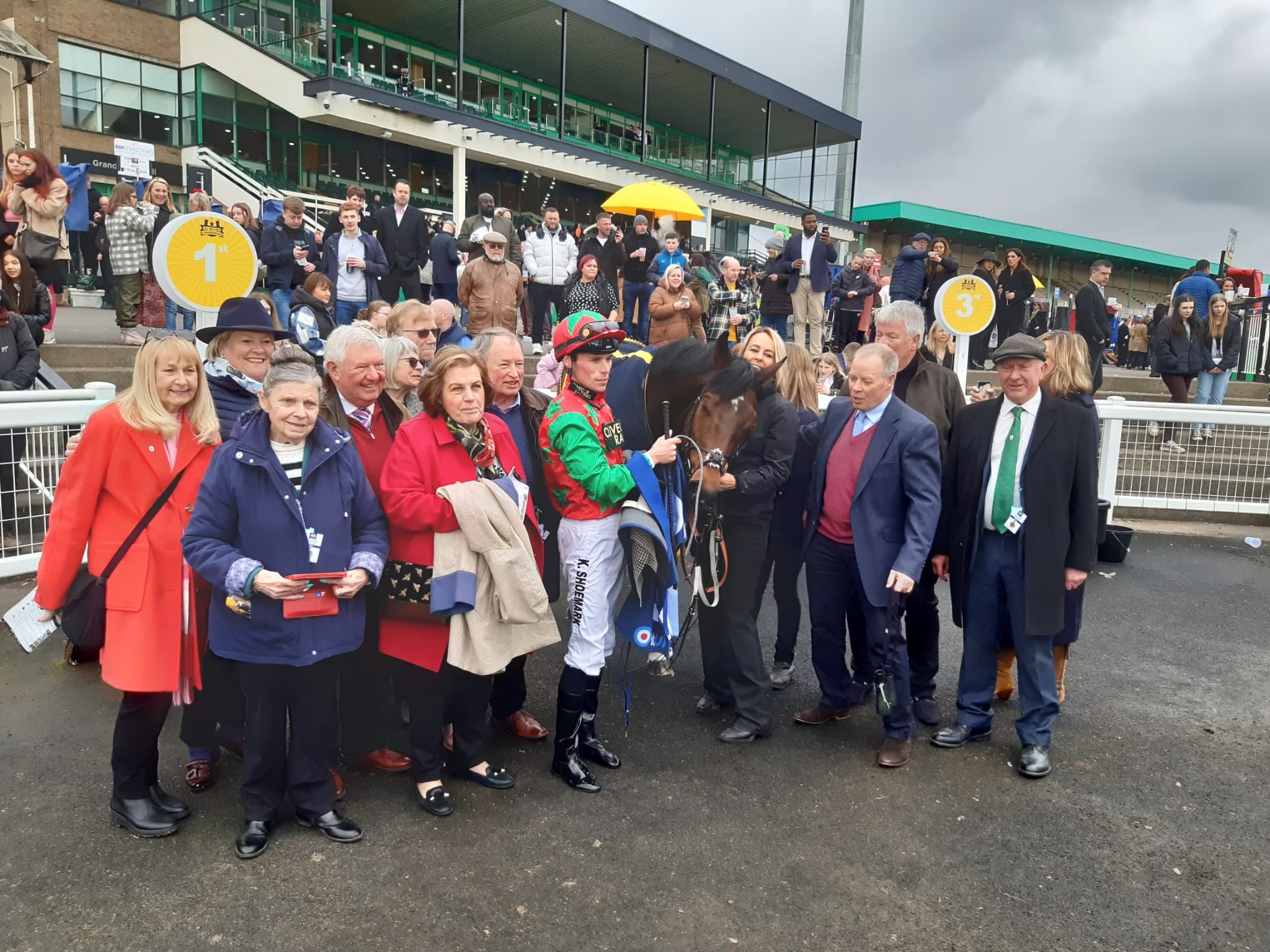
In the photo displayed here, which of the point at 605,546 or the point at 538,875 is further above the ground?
the point at 605,546

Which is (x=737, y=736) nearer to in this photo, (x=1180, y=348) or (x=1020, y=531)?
(x=1020, y=531)

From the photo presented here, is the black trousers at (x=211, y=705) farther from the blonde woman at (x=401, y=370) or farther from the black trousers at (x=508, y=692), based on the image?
the blonde woman at (x=401, y=370)

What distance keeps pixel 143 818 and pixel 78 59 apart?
2844 cm

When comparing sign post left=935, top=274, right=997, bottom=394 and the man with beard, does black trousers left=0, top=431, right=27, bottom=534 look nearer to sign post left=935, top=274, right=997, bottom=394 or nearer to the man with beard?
the man with beard

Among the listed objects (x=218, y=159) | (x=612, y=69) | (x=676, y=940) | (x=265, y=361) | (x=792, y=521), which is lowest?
(x=676, y=940)

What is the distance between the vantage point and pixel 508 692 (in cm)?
432

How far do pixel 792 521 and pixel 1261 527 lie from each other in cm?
709

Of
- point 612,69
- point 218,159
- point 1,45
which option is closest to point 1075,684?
point 1,45

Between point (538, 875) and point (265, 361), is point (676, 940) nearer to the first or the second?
point (538, 875)

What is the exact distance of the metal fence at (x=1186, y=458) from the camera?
8531 millimetres

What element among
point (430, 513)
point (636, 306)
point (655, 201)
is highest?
point (655, 201)

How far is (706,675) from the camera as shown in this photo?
4.70 metres

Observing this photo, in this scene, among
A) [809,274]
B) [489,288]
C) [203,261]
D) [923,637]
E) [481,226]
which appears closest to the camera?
[923,637]

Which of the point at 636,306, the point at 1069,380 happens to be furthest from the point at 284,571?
the point at 636,306
